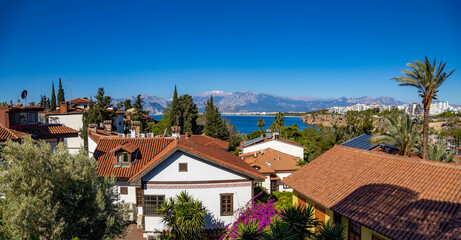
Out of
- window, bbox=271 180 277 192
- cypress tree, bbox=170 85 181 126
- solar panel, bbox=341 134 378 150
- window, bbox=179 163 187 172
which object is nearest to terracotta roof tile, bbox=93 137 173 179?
A: window, bbox=179 163 187 172

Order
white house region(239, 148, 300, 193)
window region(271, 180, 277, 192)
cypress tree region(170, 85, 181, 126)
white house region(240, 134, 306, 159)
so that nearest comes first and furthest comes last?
white house region(239, 148, 300, 193) → window region(271, 180, 277, 192) → white house region(240, 134, 306, 159) → cypress tree region(170, 85, 181, 126)

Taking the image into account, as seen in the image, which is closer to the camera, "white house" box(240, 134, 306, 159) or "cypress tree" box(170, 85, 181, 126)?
"white house" box(240, 134, 306, 159)

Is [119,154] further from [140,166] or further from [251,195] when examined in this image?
[251,195]

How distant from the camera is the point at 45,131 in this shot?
63.2 ft

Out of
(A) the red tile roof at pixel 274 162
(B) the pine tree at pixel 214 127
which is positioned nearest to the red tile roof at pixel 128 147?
(A) the red tile roof at pixel 274 162

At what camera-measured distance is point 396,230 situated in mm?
9102

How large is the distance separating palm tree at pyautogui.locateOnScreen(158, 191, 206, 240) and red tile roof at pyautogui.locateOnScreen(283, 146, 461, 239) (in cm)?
561

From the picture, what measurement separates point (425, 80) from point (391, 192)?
11297 mm

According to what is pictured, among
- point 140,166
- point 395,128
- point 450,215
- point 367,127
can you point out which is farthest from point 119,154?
point 367,127

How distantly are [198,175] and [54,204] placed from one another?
8014 millimetres

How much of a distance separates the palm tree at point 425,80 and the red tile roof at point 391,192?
21.4 ft

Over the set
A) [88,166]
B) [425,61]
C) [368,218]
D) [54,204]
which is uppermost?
[425,61]

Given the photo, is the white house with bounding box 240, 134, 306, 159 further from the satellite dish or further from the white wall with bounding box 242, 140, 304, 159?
the satellite dish

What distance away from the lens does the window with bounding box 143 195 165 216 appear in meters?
15.6
